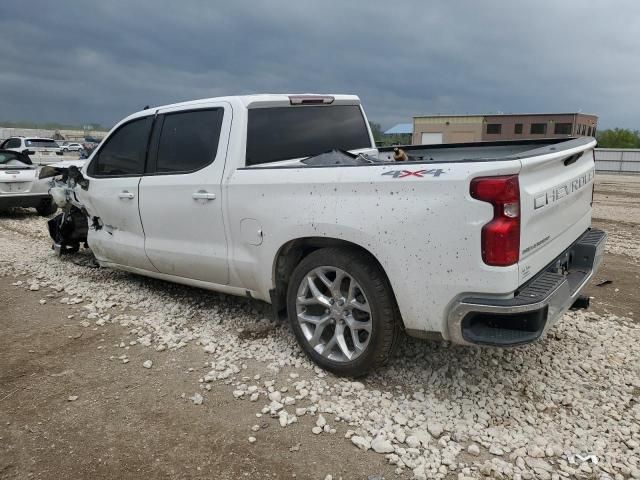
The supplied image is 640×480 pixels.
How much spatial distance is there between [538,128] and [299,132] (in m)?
57.8

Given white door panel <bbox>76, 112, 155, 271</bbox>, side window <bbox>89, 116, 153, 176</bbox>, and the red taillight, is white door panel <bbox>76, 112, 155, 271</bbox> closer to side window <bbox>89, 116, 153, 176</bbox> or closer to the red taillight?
side window <bbox>89, 116, 153, 176</bbox>

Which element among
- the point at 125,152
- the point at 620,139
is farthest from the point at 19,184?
the point at 620,139

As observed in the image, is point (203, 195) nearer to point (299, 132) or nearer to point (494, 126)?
point (299, 132)

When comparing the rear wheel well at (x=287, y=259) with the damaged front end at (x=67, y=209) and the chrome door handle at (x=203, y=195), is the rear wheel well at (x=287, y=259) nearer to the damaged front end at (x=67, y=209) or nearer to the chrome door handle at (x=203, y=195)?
the chrome door handle at (x=203, y=195)

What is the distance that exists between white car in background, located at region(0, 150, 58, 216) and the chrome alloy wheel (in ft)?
29.8

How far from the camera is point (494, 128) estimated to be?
186ft

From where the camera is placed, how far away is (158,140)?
465 cm

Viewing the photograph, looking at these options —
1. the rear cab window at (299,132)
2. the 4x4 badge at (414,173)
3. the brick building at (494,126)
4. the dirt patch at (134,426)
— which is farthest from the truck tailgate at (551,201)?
the brick building at (494,126)

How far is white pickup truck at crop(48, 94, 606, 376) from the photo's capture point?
274cm

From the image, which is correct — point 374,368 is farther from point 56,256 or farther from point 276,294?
point 56,256

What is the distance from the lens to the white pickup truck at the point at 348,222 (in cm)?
274

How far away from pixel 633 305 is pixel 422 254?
3.21 metres

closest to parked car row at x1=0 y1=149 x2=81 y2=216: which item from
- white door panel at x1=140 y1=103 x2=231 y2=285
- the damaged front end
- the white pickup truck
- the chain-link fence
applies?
the damaged front end

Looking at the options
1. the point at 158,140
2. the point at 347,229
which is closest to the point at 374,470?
the point at 347,229
